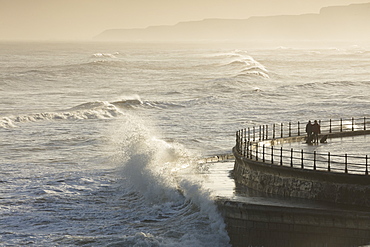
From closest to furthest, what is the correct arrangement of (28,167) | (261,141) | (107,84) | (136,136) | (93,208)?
(93,208) → (261,141) → (28,167) → (136,136) → (107,84)

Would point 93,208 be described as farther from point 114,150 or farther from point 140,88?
point 140,88

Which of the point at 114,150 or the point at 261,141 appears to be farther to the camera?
the point at 114,150

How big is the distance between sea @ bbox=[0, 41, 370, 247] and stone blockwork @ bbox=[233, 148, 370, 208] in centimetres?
120

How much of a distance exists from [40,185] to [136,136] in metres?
7.07

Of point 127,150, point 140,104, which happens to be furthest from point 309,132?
point 140,104

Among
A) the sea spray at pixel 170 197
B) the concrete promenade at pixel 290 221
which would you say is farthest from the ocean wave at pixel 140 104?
the concrete promenade at pixel 290 221

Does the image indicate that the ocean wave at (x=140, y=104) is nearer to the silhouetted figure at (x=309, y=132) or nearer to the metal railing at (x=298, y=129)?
the metal railing at (x=298, y=129)

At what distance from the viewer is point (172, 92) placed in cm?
6744

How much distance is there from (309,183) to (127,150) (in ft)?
37.8

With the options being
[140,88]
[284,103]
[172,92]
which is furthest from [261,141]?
[140,88]

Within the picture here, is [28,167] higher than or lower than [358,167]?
lower

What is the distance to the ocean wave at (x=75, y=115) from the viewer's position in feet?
142

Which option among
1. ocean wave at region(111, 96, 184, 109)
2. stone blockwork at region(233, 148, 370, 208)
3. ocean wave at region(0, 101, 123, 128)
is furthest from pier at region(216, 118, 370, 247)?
ocean wave at region(111, 96, 184, 109)

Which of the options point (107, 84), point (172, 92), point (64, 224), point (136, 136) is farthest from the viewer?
point (107, 84)
